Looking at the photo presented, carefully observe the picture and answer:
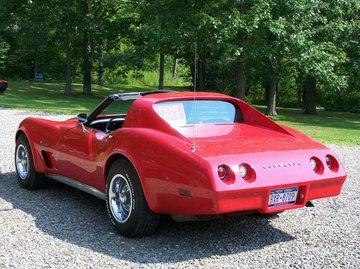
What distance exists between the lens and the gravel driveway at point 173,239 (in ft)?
13.5

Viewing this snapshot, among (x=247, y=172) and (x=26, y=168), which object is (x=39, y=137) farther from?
(x=247, y=172)

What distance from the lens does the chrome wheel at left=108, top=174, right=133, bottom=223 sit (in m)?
4.72

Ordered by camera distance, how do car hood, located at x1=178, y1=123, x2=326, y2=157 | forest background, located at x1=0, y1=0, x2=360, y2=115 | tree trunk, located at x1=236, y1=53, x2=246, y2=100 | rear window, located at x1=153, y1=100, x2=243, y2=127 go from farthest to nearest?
tree trunk, located at x1=236, y1=53, x2=246, y2=100 → forest background, located at x1=0, y1=0, x2=360, y2=115 → rear window, located at x1=153, y1=100, x2=243, y2=127 → car hood, located at x1=178, y1=123, x2=326, y2=157

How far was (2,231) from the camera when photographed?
15.7 ft

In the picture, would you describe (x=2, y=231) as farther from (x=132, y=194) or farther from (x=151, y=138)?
(x=151, y=138)

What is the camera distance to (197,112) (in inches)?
208

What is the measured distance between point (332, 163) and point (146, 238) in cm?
186

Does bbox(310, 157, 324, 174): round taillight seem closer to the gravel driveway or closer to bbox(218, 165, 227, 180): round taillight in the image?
the gravel driveway

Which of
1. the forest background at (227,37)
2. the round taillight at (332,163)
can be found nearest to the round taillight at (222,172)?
the round taillight at (332,163)

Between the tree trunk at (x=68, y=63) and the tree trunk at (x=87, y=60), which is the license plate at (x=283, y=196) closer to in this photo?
the tree trunk at (x=68, y=63)

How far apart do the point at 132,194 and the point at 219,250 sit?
35.7 inches

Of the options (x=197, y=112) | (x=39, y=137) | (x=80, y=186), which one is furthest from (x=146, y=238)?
(x=39, y=137)

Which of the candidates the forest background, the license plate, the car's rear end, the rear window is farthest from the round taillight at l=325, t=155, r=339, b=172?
the forest background

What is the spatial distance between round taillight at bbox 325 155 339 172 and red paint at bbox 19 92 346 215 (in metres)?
0.02
